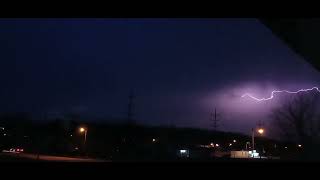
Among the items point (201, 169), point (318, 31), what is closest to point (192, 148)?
point (201, 169)

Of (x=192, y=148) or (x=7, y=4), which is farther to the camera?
(x=192, y=148)

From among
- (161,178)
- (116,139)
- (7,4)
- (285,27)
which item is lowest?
(161,178)

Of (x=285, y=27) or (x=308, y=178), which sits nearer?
(x=308, y=178)

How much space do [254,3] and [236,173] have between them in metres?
1.20

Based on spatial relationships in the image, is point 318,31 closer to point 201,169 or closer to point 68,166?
point 201,169

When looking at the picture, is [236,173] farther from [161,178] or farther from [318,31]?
[318,31]

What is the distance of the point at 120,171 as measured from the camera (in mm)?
2828

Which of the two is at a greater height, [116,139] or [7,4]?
[7,4]

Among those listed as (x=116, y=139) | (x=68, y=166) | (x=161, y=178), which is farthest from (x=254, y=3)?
(x=116, y=139)

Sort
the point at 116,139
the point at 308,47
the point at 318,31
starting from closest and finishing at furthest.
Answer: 1. the point at 318,31
2. the point at 308,47
3. the point at 116,139

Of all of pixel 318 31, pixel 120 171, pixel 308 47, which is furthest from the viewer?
pixel 308 47

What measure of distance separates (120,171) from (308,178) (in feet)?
4.39

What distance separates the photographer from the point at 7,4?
2887 millimetres

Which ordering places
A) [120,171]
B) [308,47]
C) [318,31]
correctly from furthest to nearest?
1. [308,47]
2. [318,31]
3. [120,171]
